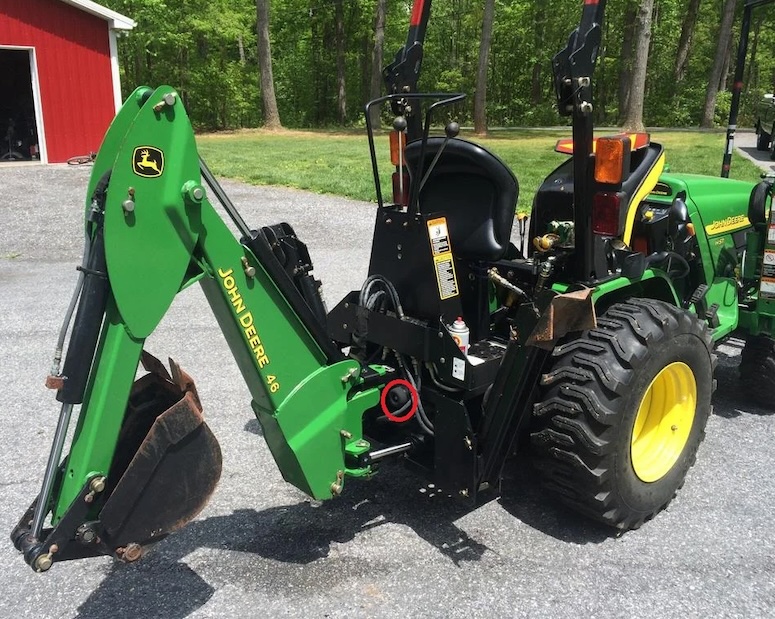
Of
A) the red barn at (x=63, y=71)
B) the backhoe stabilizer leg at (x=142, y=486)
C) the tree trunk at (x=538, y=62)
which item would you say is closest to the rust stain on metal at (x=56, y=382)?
the backhoe stabilizer leg at (x=142, y=486)

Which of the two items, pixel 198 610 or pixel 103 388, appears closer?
pixel 103 388

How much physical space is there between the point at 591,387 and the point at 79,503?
1.86m

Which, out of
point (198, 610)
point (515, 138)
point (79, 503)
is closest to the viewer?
point (79, 503)

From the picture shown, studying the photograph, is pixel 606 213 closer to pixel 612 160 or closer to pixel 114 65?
pixel 612 160

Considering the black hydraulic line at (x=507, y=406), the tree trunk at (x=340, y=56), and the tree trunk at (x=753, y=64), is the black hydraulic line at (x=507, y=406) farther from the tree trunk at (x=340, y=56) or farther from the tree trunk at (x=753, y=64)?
the tree trunk at (x=753, y=64)

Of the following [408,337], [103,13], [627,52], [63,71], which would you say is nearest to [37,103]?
[63,71]

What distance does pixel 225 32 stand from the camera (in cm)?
2953

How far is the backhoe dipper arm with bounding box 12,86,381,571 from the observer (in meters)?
2.15

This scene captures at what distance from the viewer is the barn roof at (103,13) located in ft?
50.6

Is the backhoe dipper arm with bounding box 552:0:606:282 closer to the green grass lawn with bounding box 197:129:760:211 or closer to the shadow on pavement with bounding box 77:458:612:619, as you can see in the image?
the shadow on pavement with bounding box 77:458:612:619

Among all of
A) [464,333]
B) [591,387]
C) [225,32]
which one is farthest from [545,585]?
[225,32]

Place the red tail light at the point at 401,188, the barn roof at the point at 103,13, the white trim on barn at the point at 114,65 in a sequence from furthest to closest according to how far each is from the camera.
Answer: the white trim on barn at the point at 114,65
the barn roof at the point at 103,13
the red tail light at the point at 401,188

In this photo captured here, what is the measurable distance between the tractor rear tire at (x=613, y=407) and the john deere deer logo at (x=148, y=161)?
165cm

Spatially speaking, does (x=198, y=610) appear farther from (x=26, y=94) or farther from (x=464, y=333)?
(x=26, y=94)
